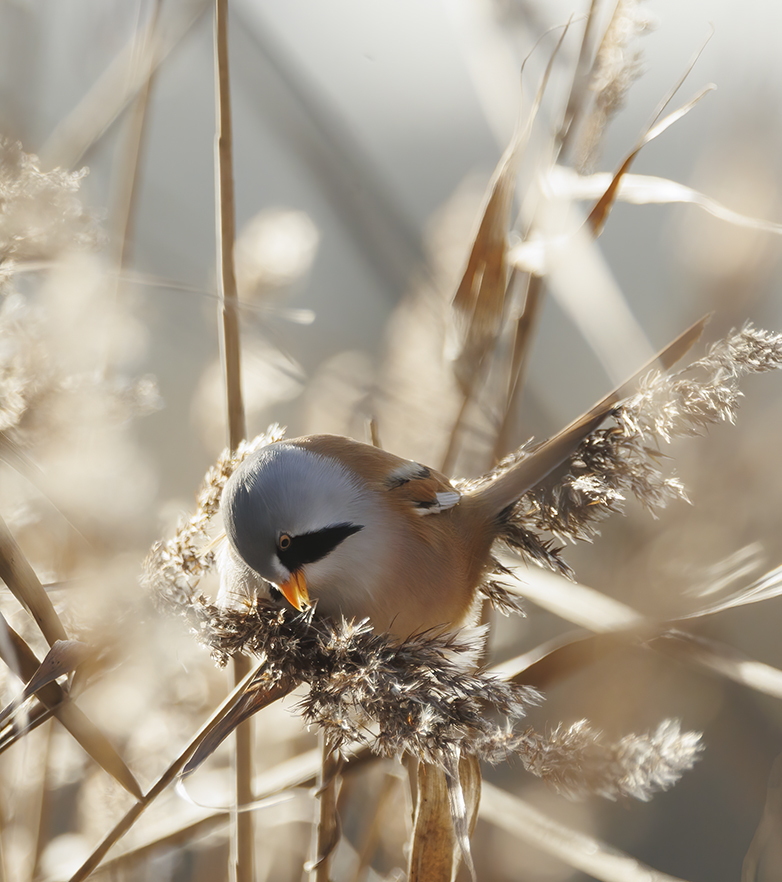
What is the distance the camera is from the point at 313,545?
62 cm

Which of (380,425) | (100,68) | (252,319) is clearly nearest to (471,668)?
(380,425)

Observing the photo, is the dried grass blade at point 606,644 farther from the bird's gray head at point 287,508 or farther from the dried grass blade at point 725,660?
the bird's gray head at point 287,508

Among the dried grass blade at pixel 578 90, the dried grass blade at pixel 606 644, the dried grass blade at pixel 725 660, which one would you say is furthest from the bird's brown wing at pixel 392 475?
the dried grass blade at pixel 578 90

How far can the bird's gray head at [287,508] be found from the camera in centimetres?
56

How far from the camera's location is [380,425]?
3.88 feet

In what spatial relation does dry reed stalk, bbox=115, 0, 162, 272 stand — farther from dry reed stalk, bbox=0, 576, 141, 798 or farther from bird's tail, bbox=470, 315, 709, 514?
bird's tail, bbox=470, 315, 709, 514

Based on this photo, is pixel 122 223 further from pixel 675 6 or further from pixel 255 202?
pixel 675 6

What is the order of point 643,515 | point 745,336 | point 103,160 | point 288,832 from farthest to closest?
point 103,160 < point 643,515 < point 288,832 < point 745,336

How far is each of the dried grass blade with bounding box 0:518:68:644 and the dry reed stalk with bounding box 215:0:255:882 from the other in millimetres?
214

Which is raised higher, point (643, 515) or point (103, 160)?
point (103, 160)

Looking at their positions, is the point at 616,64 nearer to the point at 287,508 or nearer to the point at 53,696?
the point at 287,508

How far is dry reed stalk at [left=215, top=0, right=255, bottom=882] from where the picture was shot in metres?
0.63

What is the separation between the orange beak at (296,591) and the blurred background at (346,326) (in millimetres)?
91

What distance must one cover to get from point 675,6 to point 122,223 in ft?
3.70
